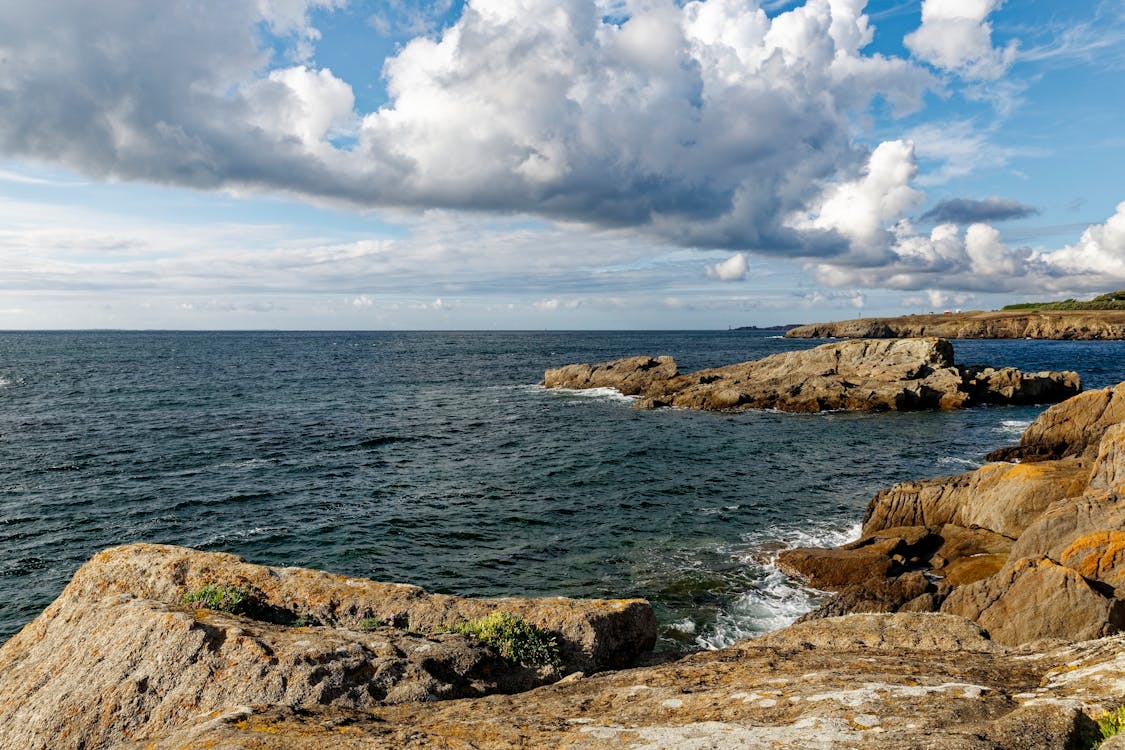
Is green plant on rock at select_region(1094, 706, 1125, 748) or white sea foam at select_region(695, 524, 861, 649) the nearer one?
green plant on rock at select_region(1094, 706, 1125, 748)

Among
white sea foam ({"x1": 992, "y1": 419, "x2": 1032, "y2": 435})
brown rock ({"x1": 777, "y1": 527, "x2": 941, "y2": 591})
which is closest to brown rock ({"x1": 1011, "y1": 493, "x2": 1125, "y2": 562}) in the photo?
brown rock ({"x1": 777, "y1": 527, "x2": 941, "y2": 591})

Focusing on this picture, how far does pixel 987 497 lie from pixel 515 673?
75.5 feet

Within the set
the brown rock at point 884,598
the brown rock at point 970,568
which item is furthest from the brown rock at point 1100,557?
the brown rock at point 970,568

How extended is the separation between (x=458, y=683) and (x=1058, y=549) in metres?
17.1

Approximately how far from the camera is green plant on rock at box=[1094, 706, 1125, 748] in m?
4.95

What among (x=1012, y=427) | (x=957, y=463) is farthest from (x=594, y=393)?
(x=957, y=463)

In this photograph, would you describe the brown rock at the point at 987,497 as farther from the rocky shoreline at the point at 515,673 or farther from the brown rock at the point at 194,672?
the brown rock at the point at 194,672

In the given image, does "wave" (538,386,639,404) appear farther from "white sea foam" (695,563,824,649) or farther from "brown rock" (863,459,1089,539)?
"white sea foam" (695,563,824,649)

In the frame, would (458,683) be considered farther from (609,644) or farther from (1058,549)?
(1058,549)

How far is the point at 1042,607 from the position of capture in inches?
524

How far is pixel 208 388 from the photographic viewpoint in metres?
80.1

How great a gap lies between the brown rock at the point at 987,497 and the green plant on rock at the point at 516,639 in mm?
20890

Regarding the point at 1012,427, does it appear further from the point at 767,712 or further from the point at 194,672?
the point at 194,672

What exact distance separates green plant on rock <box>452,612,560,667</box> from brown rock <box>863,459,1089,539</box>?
68.5ft
